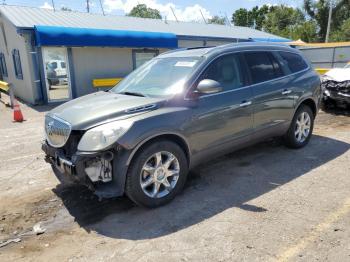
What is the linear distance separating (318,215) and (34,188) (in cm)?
381

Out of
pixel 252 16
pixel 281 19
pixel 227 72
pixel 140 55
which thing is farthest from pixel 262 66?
pixel 252 16

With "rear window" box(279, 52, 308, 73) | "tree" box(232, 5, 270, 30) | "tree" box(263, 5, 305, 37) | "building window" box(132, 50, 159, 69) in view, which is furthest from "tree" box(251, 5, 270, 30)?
"rear window" box(279, 52, 308, 73)

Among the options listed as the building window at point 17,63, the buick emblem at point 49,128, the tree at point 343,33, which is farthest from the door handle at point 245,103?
the tree at point 343,33

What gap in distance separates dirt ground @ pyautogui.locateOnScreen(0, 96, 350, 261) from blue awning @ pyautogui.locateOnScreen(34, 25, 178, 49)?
27.1ft

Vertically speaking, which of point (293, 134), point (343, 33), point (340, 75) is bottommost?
point (293, 134)

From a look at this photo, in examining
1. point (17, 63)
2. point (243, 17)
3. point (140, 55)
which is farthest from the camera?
point (243, 17)

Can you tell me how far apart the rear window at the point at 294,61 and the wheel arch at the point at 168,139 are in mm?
2728

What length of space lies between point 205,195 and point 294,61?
319 centimetres

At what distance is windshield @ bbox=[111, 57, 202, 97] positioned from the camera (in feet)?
13.9

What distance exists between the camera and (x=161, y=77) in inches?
180

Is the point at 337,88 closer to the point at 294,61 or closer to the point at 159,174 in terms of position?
the point at 294,61

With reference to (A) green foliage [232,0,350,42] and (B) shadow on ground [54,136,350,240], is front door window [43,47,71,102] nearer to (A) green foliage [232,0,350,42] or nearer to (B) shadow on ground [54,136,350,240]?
(B) shadow on ground [54,136,350,240]

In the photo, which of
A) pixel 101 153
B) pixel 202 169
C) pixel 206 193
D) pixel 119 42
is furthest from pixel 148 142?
pixel 119 42

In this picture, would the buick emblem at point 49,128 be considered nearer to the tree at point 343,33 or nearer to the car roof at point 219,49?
the car roof at point 219,49
